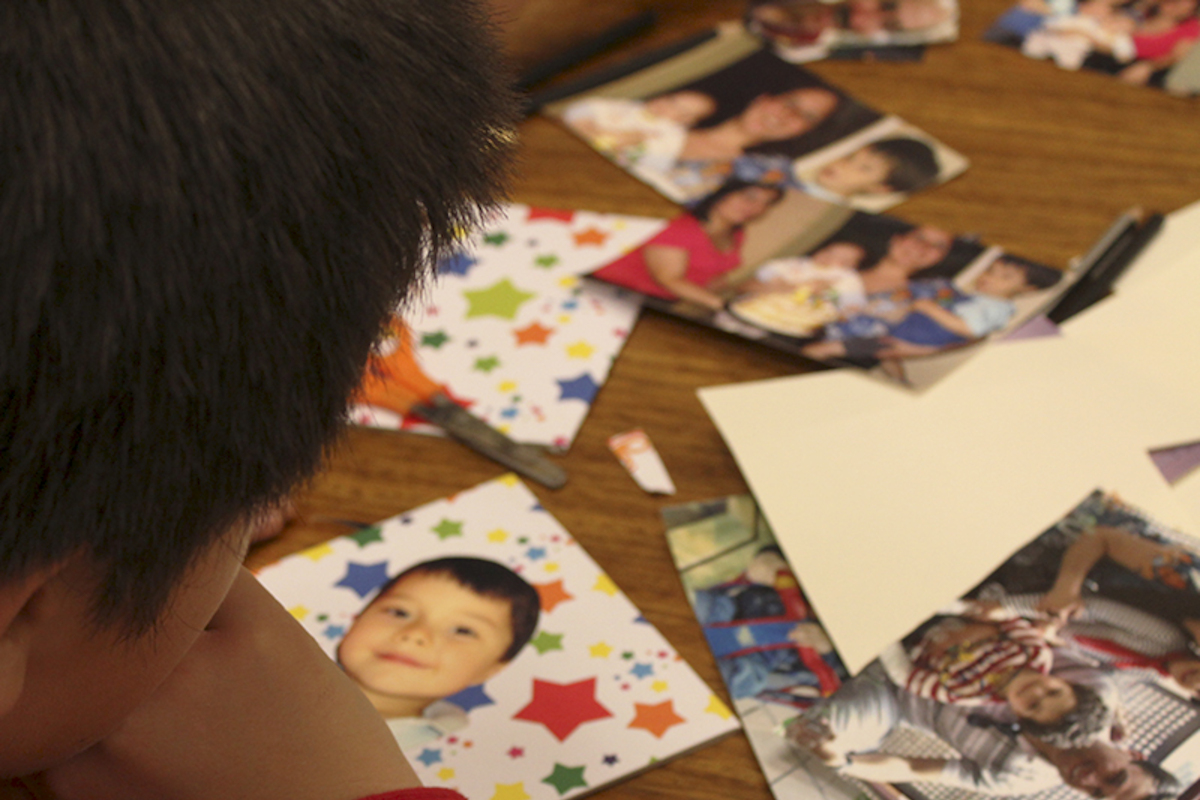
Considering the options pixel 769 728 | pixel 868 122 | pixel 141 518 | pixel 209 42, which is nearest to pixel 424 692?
pixel 769 728

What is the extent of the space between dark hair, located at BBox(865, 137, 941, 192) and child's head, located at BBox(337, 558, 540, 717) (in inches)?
20.6

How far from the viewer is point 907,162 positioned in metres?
0.96

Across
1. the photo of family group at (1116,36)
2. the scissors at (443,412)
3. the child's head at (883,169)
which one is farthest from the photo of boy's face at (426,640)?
the photo of family group at (1116,36)

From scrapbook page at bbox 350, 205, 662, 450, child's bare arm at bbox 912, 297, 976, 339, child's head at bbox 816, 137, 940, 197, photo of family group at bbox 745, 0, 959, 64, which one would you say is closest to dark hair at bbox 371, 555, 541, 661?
scrapbook page at bbox 350, 205, 662, 450

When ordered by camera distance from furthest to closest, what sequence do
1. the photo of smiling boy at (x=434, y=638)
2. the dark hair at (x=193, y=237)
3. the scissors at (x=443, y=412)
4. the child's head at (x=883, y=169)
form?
the child's head at (x=883, y=169) < the scissors at (x=443, y=412) < the photo of smiling boy at (x=434, y=638) < the dark hair at (x=193, y=237)

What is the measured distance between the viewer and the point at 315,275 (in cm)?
31

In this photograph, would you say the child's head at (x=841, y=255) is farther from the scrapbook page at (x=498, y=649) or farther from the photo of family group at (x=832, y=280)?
the scrapbook page at (x=498, y=649)

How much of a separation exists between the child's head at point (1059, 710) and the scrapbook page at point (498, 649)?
0.15m

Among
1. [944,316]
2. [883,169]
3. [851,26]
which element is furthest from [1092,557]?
[851,26]

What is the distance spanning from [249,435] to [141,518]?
4 cm

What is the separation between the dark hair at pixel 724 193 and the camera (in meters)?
0.88

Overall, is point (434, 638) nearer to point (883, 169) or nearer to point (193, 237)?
point (193, 237)

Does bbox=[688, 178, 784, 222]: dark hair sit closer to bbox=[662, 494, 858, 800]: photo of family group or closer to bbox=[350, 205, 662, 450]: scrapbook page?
bbox=[350, 205, 662, 450]: scrapbook page

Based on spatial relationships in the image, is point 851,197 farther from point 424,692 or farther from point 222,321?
point 222,321
